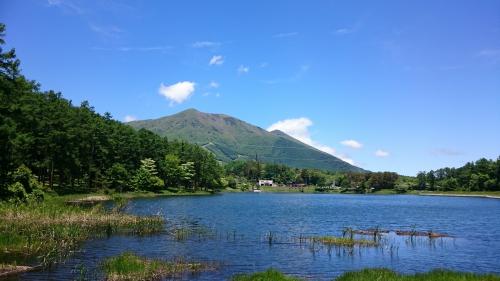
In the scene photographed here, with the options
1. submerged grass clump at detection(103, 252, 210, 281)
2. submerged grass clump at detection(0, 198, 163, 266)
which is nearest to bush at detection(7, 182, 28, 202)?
submerged grass clump at detection(0, 198, 163, 266)

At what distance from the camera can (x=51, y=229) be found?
41938mm

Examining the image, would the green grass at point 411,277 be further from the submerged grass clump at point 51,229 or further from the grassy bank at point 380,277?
the submerged grass clump at point 51,229

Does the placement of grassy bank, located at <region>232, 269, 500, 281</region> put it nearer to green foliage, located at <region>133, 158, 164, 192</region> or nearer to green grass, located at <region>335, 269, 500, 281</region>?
green grass, located at <region>335, 269, 500, 281</region>

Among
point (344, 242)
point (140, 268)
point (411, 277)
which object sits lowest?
point (344, 242)

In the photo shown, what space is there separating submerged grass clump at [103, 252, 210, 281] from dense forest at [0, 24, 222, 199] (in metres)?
29.5

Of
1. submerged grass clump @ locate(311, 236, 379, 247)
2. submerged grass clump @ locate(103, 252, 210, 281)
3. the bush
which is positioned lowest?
submerged grass clump @ locate(311, 236, 379, 247)

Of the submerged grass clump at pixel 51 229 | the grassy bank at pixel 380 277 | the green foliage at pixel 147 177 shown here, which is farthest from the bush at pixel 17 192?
the green foliage at pixel 147 177

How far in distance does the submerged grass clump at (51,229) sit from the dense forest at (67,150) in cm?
1128

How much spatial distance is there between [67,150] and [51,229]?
59728mm

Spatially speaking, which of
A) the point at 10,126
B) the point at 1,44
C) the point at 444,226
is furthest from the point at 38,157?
the point at 444,226

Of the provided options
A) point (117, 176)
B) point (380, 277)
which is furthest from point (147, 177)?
point (380, 277)

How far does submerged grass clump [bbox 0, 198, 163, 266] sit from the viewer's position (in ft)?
110

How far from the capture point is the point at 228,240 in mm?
49250

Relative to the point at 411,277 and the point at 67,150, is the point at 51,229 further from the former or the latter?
the point at 67,150
